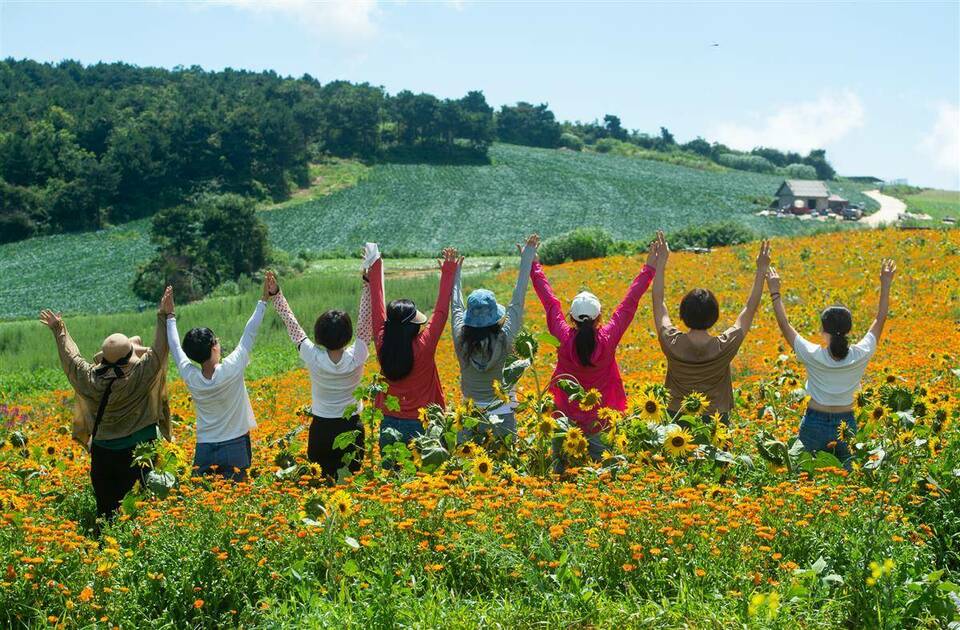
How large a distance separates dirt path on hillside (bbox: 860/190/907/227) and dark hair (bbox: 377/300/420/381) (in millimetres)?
57186

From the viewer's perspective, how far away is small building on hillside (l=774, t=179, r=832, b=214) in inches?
2714

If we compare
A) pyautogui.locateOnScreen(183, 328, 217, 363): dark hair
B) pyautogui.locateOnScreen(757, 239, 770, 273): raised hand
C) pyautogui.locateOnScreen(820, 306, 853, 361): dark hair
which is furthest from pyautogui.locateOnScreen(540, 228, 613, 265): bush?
pyautogui.locateOnScreen(183, 328, 217, 363): dark hair

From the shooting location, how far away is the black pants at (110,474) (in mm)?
5641

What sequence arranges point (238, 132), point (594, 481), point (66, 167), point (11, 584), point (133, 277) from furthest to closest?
point (238, 132)
point (66, 167)
point (133, 277)
point (594, 481)
point (11, 584)

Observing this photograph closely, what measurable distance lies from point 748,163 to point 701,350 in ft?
346

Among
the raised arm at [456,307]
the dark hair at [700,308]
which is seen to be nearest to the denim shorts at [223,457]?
the raised arm at [456,307]

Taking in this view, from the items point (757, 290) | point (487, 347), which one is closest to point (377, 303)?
point (487, 347)

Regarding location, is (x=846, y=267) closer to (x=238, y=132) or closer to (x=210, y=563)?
(x=210, y=563)

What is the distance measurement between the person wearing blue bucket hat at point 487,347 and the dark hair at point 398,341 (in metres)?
0.28

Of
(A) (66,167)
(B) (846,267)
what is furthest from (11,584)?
(A) (66,167)

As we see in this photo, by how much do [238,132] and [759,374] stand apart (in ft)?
212

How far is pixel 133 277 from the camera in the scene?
158 ft

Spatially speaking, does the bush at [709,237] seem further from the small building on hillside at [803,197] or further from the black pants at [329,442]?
the small building on hillside at [803,197]

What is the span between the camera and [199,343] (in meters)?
5.32
